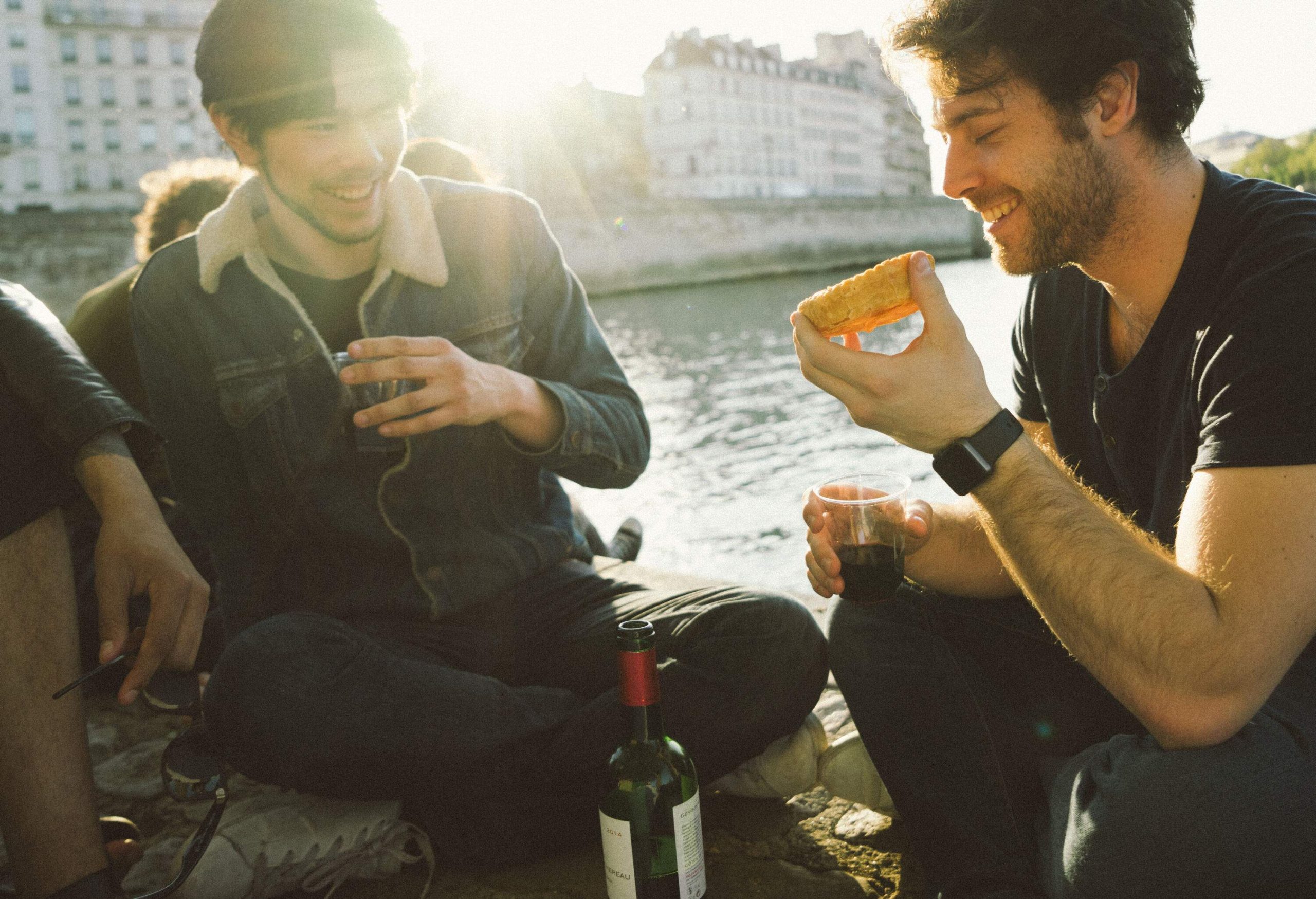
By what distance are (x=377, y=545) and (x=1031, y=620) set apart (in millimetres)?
1291

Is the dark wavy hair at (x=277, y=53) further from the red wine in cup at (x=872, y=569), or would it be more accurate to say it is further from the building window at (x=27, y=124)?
the building window at (x=27, y=124)

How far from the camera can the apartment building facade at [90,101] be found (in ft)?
124

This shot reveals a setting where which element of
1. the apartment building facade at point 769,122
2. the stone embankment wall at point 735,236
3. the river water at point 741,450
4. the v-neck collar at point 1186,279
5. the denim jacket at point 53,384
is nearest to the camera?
the v-neck collar at point 1186,279

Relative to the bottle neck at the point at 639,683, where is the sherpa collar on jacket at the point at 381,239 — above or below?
above

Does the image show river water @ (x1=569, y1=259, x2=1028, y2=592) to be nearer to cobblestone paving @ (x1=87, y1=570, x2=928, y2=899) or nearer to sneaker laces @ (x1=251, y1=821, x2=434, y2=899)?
cobblestone paving @ (x1=87, y1=570, x2=928, y2=899)

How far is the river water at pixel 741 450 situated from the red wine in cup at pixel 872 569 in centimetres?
193

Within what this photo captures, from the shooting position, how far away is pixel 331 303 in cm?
236

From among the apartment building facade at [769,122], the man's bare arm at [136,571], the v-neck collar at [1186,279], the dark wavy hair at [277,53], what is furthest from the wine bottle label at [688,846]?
the apartment building facade at [769,122]

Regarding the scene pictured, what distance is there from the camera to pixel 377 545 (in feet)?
7.18

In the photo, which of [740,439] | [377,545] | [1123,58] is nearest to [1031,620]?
[1123,58]

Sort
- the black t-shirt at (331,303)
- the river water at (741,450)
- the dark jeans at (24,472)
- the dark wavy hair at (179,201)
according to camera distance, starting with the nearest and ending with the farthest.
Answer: the dark jeans at (24,472)
the black t-shirt at (331,303)
the dark wavy hair at (179,201)
the river water at (741,450)

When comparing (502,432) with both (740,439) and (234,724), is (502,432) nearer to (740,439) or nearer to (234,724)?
(234,724)

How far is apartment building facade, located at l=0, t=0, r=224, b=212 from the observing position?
124 feet

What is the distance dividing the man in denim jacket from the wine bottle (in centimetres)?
35
